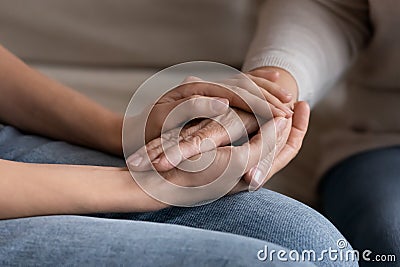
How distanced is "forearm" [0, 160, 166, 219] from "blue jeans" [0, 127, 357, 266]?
26mm

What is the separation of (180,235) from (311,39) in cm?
54

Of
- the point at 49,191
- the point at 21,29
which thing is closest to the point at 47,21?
the point at 21,29

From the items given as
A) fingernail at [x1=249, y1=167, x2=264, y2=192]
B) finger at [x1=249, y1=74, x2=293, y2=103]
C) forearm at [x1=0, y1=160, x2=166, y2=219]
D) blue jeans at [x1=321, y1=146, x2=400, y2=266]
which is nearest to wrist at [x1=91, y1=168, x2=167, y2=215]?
forearm at [x1=0, y1=160, x2=166, y2=219]

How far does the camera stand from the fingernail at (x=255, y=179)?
85cm

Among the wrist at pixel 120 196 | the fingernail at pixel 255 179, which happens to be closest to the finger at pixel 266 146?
the fingernail at pixel 255 179

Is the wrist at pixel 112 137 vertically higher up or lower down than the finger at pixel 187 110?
lower down

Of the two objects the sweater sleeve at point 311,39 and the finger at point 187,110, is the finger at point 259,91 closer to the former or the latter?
the finger at point 187,110

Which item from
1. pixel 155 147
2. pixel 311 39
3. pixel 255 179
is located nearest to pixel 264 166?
pixel 255 179

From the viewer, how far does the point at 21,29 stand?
1.48 m

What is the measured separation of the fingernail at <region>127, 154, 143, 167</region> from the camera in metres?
0.83

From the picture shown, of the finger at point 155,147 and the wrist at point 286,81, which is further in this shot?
the wrist at point 286,81

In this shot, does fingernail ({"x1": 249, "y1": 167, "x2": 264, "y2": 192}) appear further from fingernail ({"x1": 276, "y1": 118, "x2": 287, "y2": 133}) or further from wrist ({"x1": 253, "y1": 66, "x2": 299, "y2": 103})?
wrist ({"x1": 253, "y1": 66, "x2": 299, "y2": 103})

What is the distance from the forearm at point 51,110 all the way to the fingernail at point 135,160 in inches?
4.8

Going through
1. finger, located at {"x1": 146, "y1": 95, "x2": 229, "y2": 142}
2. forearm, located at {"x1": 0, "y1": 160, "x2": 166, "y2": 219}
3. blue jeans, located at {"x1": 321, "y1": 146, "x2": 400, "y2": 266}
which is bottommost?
blue jeans, located at {"x1": 321, "y1": 146, "x2": 400, "y2": 266}
